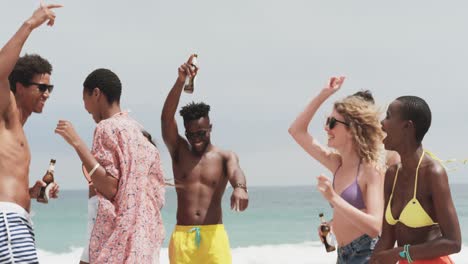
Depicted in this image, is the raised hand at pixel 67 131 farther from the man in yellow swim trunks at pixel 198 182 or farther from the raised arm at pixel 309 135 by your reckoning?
the man in yellow swim trunks at pixel 198 182

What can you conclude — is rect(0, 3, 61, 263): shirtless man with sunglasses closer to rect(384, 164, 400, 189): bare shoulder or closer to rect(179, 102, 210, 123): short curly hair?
rect(384, 164, 400, 189): bare shoulder

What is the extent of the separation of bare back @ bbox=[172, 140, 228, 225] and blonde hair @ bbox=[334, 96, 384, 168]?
2028 millimetres

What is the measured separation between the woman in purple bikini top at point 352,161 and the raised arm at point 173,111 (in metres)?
1.28

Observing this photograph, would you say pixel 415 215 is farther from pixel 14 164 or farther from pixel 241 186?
pixel 241 186

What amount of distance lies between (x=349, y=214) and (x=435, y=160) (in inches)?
37.7

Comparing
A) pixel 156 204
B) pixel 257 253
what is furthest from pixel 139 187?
pixel 257 253

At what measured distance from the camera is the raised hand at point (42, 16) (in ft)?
16.2

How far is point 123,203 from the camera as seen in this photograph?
566 cm

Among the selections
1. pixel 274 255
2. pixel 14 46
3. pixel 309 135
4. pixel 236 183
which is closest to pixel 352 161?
pixel 309 135

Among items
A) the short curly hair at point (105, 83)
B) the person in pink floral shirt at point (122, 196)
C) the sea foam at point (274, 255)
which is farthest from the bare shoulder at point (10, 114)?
the sea foam at point (274, 255)

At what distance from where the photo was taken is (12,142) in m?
5.07

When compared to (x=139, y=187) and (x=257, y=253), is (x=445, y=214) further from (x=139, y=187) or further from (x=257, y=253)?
(x=257, y=253)

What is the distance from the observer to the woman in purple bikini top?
19.4 ft

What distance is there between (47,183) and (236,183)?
232 cm
